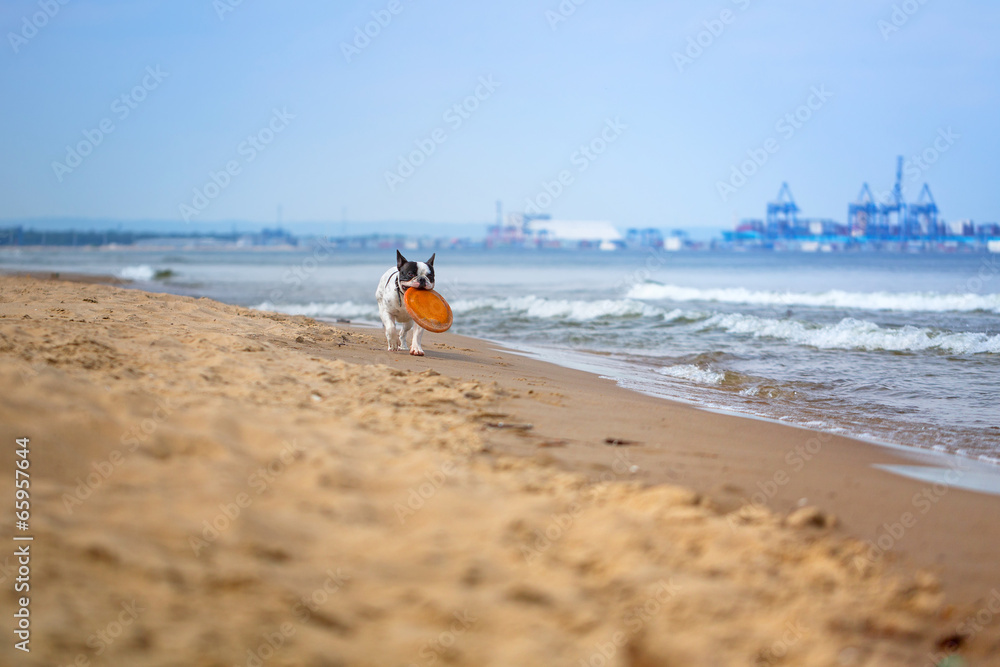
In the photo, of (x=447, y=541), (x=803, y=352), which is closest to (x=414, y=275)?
(x=447, y=541)

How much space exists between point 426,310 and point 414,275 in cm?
47

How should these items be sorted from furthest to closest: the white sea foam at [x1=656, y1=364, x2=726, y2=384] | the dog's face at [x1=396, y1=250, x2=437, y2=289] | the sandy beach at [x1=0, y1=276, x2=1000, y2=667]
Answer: the white sea foam at [x1=656, y1=364, x2=726, y2=384]
the dog's face at [x1=396, y1=250, x2=437, y2=289]
the sandy beach at [x1=0, y1=276, x2=1000, y2=667]

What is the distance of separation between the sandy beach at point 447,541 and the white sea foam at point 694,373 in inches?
161

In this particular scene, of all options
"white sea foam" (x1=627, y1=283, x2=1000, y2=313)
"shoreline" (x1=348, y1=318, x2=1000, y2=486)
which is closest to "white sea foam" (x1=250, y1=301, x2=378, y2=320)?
"shoreline" (x1=348, y1=318, x2=1000, y2=486)

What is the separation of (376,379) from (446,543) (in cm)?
306

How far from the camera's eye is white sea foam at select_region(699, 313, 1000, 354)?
1202 cm

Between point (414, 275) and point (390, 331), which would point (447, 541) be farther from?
point (390, 331)

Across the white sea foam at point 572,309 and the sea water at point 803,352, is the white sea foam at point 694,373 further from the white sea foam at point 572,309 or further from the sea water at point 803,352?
the white sea foam at point 572,309

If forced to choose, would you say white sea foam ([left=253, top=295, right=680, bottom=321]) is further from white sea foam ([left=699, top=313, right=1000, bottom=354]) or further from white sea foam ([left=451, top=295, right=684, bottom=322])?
white sea foam ([left=699, top=313, right=1000, bottom=354])

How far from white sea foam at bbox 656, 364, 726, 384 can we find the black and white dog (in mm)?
3439

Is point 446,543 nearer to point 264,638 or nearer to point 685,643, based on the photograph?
point 264,638

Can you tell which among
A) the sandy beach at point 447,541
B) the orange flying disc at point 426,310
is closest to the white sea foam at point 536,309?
the orange flying disc at point 426,310

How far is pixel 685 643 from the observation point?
2438mm

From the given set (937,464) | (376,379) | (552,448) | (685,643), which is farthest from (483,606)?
(937,464)
